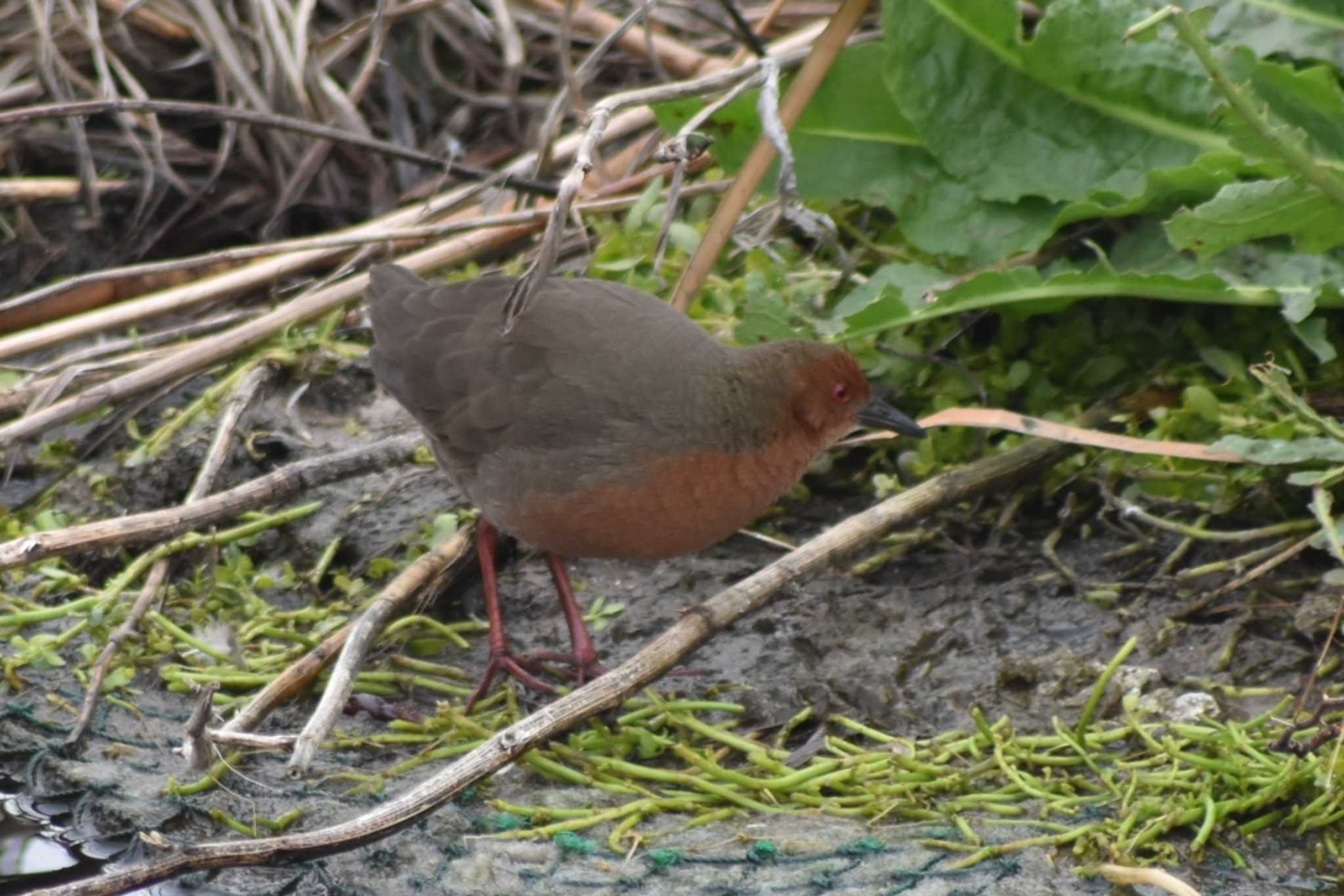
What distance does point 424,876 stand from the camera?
3244 millimetres

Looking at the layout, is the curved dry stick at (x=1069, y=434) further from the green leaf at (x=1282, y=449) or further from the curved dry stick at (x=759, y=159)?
the curved dry stick at (x=759, y=159)

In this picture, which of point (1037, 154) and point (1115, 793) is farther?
point (1037, 154)

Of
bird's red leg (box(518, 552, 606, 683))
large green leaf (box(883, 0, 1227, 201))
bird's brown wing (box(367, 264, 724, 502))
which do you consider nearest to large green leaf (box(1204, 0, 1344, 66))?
large green leaf (box(883, 0, 1227, 201))

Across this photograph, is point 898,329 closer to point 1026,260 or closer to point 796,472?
point 1026,260

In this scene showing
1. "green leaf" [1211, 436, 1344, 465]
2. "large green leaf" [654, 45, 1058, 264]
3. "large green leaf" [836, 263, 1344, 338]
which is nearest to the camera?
"green leaf" [1211, 436, 1344, 465]

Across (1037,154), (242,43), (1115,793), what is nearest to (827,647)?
(1115,793)

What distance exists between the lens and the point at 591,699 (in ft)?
A: 11.2

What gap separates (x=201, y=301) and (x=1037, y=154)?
9.04ft

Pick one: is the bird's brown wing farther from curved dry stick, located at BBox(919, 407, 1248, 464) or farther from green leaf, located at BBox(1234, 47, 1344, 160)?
green leaf, located at BBox(1234, 47, 1344, 160)

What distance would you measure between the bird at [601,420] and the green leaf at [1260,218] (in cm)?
84

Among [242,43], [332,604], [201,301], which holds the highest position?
[242,43]

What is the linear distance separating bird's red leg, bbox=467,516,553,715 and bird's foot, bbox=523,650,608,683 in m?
0.03

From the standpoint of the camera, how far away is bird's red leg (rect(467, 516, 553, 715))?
3975mm

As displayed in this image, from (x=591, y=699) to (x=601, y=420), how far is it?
76 centimetres
